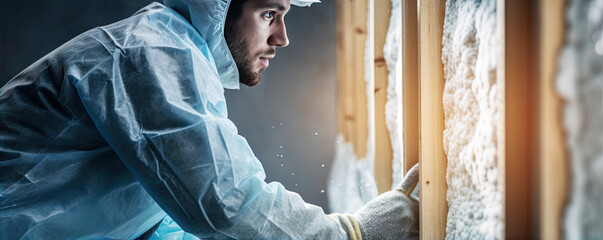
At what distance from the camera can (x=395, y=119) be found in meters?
1.50

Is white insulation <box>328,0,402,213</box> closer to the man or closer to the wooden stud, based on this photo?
the wooden stud

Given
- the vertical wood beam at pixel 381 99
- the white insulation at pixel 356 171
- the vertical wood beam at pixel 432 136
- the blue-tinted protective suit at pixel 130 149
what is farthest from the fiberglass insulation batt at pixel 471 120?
the white insulation at pixel 356 171

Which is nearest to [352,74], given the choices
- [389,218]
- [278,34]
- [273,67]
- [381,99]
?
[273,67]

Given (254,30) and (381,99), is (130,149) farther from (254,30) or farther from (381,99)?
(381,99)

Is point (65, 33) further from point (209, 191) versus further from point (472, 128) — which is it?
point (472, 128)

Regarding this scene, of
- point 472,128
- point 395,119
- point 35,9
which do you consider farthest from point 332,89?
point 472,128

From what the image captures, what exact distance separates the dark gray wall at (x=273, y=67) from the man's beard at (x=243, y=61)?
4.48 ft

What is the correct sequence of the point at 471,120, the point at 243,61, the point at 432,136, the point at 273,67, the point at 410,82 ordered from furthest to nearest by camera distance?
the point at 273,67, the point at 243,61, the point at 410,82, the point at 432,136, the point at 471,120

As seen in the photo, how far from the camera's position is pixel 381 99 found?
162cm

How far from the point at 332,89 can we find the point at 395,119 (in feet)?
3.98

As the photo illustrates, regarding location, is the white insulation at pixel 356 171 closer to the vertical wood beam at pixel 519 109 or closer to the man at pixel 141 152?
the man at pixel 141 152

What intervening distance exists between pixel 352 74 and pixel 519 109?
1.76 m

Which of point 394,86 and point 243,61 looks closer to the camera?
point 243,61

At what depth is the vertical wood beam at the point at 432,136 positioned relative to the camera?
948 mm
